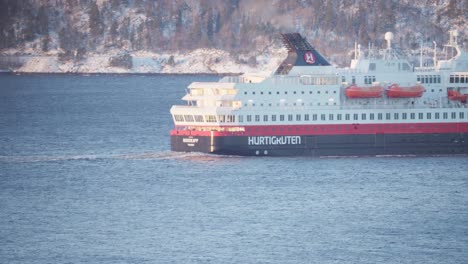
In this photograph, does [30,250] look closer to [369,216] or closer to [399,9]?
[369,216]

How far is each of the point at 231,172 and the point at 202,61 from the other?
107147mm

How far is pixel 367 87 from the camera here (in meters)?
78.9

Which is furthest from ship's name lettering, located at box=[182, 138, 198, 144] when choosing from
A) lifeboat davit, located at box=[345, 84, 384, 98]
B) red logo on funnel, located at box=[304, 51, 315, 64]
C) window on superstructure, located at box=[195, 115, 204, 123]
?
lifeboat davit, located at box=[345, 84, 384, 98]

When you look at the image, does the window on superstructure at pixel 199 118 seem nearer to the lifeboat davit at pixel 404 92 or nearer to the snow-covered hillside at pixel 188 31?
the lifeboat davit at pixel 404 92

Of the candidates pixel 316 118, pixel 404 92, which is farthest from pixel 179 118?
pixel 404 92

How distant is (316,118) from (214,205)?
14.4 metres

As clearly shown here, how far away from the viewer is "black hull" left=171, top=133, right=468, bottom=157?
7756 cm

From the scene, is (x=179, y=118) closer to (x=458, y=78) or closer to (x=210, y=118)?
(x=210, y=118)


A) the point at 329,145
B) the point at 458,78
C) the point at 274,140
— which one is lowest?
the point at 329,145

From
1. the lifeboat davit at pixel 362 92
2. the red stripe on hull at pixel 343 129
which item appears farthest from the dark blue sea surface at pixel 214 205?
the lifeboat davit at pixel 362 92

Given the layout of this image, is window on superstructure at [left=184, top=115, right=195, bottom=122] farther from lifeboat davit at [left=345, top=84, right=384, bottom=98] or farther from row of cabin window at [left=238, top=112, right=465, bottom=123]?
lifeboat davit at [left=345, top=84, right=384, bottom=98]

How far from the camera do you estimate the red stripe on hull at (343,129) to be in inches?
3046

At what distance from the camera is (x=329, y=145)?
78.0m

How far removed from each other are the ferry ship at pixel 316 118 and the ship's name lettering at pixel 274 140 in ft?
0.18
